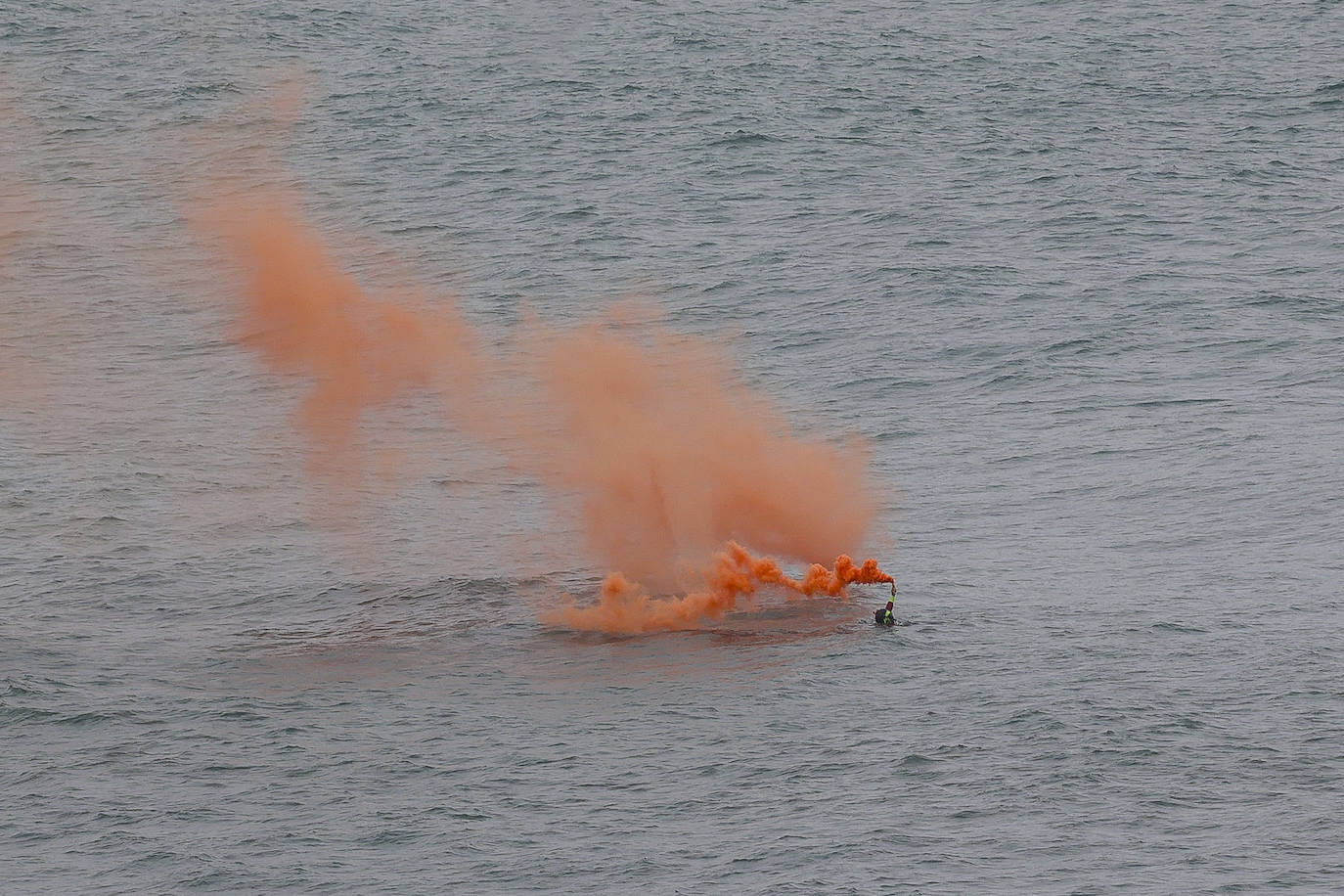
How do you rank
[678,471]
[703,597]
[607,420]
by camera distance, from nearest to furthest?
[703,597]
[678,471]
[607,420]

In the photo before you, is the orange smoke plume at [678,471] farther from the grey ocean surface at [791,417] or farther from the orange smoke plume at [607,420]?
the grey ocean surface at [791,417]

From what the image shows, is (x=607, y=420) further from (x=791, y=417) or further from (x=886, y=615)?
(x=886, y=615)

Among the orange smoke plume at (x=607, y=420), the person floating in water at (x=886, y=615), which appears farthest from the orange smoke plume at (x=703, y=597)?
the person floating in water at (x=886, y=615)

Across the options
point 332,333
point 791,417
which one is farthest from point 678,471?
point 332,333

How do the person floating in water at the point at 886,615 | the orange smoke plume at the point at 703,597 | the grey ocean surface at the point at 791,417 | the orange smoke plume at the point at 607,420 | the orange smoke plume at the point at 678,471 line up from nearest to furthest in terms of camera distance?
the grey ocean surface at the point at 791,417, the person floating in water at the point at 886,615, the orange smoke plume at the point at 703,597, the orange smoke plume at the point at 607,420, the orange smoke plume at the point at 678,471

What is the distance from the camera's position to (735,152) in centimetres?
11406

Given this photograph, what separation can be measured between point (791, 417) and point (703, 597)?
18.5 m

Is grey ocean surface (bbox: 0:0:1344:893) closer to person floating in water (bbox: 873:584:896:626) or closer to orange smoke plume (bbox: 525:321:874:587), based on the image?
person floating in water (bbox: 873:584:896:626)

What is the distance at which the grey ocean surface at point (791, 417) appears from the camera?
49.5m

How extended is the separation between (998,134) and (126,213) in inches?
1997

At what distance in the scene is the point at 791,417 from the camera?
265ft

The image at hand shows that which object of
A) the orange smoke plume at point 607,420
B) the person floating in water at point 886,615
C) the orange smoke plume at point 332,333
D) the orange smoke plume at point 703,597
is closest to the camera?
the person floating in water at point 886,615

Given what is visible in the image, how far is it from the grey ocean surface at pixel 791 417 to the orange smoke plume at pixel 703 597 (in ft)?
4.63

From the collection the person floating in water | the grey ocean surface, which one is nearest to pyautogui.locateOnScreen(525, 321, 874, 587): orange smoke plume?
the grey ocean surface
